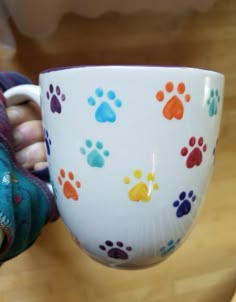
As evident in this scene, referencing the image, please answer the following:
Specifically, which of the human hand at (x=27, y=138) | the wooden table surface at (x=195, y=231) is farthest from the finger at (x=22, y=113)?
the wooden table surface at (x=195, y=231)

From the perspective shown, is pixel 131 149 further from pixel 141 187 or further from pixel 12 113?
pixel 12 113

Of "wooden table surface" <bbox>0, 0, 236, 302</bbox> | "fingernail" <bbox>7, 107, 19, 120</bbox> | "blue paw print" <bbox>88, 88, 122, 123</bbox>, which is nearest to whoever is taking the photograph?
"blue paw print" <bbox>88, 88, 122, 123</bbox>

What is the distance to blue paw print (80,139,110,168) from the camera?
0.25m

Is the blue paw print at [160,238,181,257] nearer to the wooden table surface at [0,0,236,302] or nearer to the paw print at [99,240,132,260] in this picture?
the paw print at [99,240,132,260]

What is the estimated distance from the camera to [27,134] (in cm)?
35

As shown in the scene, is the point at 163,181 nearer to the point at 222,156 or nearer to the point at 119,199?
the point at 119,199

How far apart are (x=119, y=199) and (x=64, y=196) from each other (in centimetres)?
4

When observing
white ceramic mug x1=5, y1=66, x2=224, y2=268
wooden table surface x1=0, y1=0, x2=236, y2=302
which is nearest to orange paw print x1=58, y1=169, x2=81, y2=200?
white ceramic mug x1=5, y1=66, x2=224, y2=268

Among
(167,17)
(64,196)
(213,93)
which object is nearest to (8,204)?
(64,196)

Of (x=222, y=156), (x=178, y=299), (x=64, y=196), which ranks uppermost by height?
(x=64, y=196)

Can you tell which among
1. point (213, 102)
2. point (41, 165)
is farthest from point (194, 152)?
point (41, 165)

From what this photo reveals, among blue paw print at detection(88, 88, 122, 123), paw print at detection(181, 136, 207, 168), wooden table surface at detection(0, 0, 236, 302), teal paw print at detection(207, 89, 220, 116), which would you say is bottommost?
wooden table surface at detection(0, 0, 236, 302)

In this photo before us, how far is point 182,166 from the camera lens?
260 millimetres

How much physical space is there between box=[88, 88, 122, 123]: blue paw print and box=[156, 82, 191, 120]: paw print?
2cm
